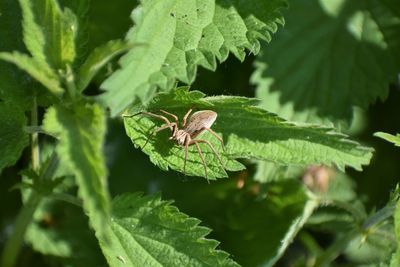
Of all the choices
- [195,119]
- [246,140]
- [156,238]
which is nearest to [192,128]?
[195,119]

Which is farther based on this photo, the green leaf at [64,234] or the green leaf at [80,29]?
the green leaf at [64,234]

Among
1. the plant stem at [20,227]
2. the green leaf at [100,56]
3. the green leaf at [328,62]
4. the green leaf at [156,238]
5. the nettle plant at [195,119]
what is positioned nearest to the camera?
the green leaf at [100,56]

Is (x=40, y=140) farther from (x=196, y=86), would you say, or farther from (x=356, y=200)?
(x=356, y=200)

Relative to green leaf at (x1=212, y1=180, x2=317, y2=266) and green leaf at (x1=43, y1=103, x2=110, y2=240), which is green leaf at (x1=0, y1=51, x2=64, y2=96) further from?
green leaf at (x1=212, y1=180, x2=317, y2=266)

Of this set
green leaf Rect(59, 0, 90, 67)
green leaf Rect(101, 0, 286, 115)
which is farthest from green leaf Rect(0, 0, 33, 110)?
green leaf Rect(101, 0, 286, 115)

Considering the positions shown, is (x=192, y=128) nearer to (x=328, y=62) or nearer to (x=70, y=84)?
(x=70, y=84)

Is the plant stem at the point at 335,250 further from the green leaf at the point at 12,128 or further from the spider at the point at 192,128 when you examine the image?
the green leaf at the point at 12,128

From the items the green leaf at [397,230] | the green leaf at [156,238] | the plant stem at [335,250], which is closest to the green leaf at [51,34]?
the green leaf at [156,238]
